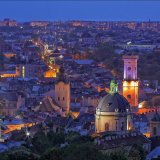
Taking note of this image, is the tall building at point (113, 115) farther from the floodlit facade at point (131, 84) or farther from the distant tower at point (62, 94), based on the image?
the distant tower at point (62, 94)

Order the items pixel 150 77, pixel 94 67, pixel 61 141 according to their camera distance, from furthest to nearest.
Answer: pixel 94 67, pixel 150 77, pixel 61 141

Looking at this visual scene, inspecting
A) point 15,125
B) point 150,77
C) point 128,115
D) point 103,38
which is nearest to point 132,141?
point 128,115

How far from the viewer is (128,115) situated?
121 ft

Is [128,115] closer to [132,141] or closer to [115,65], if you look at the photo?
[132,141]

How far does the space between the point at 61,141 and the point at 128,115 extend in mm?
5821

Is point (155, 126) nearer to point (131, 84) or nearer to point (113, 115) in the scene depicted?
point (113, 115)

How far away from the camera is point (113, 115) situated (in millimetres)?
36781

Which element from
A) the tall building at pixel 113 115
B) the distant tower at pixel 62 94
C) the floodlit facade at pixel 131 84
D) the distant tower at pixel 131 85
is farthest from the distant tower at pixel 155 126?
the distant tower at pixel 62 94

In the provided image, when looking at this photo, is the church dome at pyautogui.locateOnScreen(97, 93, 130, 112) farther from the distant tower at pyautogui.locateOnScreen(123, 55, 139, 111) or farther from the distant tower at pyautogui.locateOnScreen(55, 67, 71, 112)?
the distant tower at pyautogui.locateOnScreen(55, 67, 71, 112)

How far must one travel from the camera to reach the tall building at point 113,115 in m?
36.6

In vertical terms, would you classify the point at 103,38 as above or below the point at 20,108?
above

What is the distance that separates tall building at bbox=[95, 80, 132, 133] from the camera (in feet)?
120

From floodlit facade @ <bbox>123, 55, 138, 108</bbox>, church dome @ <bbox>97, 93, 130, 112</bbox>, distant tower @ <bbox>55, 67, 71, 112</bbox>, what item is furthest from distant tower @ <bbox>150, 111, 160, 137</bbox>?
distant tower @ <bbox>55, 67, 71, 112</bbox>

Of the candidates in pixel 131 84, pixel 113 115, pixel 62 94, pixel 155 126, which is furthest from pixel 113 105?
pixel 62 94
